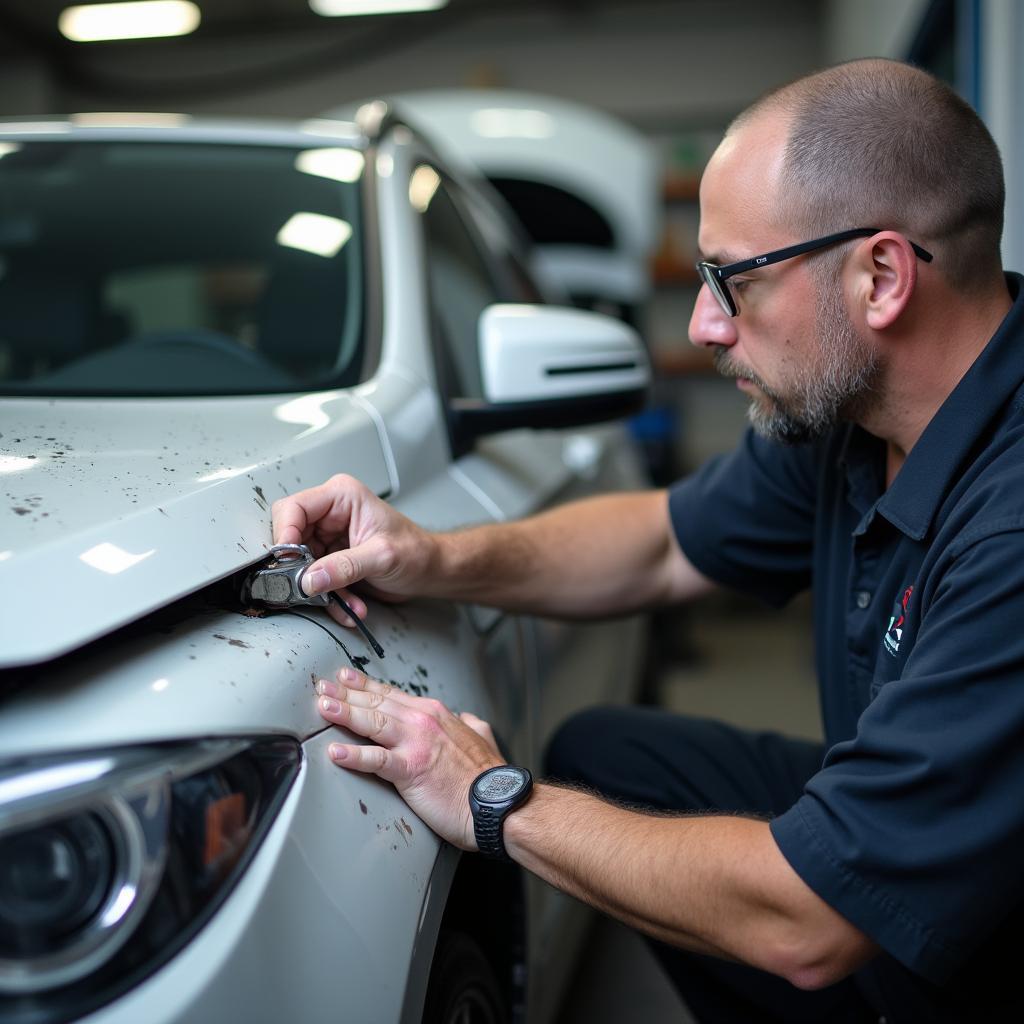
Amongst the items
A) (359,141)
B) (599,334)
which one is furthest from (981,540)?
(359,141)

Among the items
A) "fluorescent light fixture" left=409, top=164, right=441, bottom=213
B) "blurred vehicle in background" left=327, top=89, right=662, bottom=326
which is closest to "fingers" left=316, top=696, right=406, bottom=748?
"fluorescent light fixture" left=409, top=164, right=441, bottom=213

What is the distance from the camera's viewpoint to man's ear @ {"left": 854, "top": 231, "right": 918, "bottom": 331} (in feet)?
3.74

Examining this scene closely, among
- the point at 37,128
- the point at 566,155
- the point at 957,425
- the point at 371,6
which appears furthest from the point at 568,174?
the point at 371,6

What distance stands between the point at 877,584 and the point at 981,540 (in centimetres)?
30

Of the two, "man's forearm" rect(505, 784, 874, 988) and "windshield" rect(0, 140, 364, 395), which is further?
"windshield" rect(0, 140, 364, 395)

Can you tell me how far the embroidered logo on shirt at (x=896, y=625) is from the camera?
1.15 m

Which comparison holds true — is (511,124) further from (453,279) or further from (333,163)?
(333,163)

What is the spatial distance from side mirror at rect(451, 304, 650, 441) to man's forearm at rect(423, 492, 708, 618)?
0.15 metres

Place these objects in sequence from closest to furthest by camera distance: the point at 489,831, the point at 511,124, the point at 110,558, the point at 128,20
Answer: the point at 110,558 < the point at 489,831 < the point at 511,124 < the point at 128,20

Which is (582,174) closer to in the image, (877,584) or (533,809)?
(877,584)

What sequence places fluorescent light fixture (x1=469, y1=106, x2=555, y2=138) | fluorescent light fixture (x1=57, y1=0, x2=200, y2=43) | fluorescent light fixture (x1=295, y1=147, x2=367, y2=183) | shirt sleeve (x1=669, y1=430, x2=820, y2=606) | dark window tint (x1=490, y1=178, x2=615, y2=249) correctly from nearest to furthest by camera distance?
shirt sleeve (x1=669, y1=430, x2=820, y2=606) < fluorescent light fixture (x1=295, y1=147, x2=367, y2=183) < fluorescent light fixture (x1=469, y1=106, x2=555, y2=138) < dark window tint (x1=490, y1=178, x2=615, y2=249) < fluorescent light fixture (x1=57, y1=0, x2=200, y2=43)

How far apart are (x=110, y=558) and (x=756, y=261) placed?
76 cm

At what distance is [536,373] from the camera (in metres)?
1.53

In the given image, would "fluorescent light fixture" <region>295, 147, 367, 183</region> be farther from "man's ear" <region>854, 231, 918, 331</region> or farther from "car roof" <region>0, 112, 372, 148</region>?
"man's ear" <region>854, 231, 918, 331</region>
